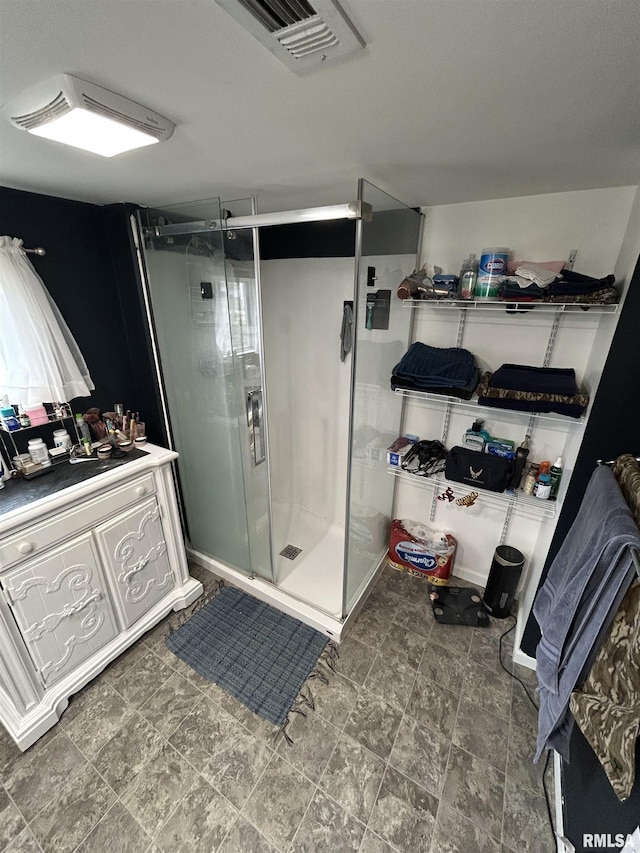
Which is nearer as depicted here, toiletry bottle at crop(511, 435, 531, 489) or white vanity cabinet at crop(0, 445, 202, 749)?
white vanity cabinet at crop(0, 445, 202, 749)

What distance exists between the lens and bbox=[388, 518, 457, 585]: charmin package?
2217 millimetres

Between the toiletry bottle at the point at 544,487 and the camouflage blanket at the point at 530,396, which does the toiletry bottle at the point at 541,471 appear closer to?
the toiletry bottle at the point at 544,487

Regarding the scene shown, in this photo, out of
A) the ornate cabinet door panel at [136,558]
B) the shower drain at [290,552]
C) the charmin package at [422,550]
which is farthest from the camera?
the shower drain at [290,552]

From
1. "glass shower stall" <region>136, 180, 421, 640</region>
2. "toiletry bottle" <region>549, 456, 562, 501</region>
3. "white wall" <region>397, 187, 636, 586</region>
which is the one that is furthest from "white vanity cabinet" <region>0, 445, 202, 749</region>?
"toiletry bottle" <region>549, 456, 562, 501</region>

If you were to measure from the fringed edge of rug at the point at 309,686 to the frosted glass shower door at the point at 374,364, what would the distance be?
222mm

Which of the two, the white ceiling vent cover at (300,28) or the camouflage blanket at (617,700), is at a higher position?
the white ceiling vent cover at (300,28)

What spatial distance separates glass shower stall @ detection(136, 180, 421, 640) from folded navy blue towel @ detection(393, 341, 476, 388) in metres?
0.09

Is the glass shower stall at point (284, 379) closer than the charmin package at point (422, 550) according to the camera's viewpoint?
Yes

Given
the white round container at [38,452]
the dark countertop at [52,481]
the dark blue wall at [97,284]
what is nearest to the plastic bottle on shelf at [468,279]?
the dark blue wall at [97,284]

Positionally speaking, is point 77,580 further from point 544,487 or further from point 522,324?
point 522,324

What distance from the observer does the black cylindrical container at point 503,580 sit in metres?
1.95

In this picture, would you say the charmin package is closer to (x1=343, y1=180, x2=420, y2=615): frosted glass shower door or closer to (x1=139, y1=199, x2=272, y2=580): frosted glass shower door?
(x1=343, y1=180, x2=420, y2=615): frosted glass shower door

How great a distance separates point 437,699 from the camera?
64.8 inches

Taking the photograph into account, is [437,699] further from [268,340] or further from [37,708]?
[268,340]
